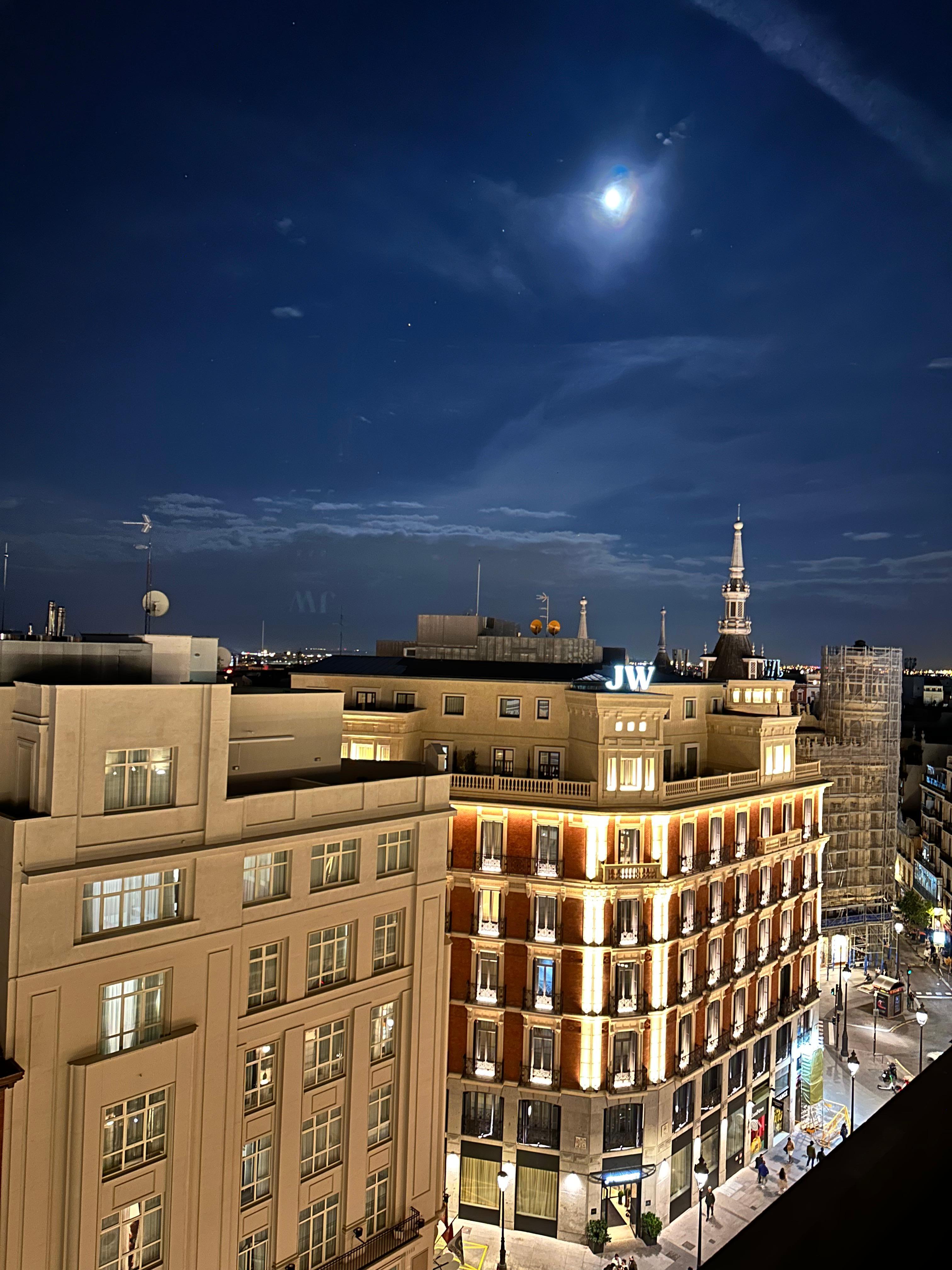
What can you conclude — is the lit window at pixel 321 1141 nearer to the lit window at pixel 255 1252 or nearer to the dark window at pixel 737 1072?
the lit window at pixel 255 1252

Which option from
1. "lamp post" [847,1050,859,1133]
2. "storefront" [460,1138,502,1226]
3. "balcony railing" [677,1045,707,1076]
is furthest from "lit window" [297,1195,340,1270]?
"lamp post" [847,1050,859,1133]

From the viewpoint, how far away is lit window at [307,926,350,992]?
26953 mm

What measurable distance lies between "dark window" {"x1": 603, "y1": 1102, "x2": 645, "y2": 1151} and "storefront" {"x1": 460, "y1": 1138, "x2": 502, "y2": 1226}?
547cm

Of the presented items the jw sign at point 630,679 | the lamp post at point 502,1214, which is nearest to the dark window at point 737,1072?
the lamp post at point 502,1214

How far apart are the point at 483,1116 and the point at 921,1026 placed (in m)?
28.8

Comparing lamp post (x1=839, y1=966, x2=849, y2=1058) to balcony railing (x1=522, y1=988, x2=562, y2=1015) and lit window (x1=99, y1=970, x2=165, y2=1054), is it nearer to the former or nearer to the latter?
balcony railing (x1=522, y1=988, x2=562, y2=1015)

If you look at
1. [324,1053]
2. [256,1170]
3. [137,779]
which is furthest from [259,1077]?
[137,779]

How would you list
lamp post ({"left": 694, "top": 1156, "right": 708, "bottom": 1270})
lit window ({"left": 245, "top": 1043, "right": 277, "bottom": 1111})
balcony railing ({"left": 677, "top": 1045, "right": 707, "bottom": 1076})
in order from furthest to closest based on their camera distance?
balcony railing ({"left": 677, "top": 1045, "right": 707, "bottom": 1076}) < lamp post ({"left": 694, "top": 1156, "right": 708, "bottom": 1270}) < lit window ({"left": 245, "top": 1043, "right": 277, "bottom": 1111})

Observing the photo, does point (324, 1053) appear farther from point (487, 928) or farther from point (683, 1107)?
point (683, 1107)

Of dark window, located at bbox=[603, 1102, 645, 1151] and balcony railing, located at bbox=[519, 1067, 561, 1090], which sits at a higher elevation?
balcony railing, located at bbox=[519, 1067, 561, 1090]

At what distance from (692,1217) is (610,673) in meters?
28.3

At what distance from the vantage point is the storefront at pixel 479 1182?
4125 cm

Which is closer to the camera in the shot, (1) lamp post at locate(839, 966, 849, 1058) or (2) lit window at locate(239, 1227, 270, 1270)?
(2) lit window at locate(239, 1227, 270, 1270)

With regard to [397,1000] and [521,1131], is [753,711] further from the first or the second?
[397,1000]
